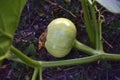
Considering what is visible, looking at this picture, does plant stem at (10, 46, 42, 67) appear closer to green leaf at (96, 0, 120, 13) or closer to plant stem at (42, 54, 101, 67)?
plant stem at (42, 54, 101, 67)

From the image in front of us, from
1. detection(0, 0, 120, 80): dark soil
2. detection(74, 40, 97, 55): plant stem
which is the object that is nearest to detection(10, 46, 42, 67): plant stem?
detection(74, 40, 97, 55): plant stem

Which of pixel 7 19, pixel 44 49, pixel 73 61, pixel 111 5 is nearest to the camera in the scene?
pixel 7 19

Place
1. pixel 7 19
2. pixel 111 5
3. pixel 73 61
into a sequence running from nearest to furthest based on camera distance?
pixel 7 19 → pixel 111 5 → pixel 73 61

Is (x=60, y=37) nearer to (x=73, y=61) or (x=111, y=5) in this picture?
(x=73, y=61)

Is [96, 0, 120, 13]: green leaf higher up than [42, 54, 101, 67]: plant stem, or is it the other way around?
[96, 0, 120, 13]: green leaf

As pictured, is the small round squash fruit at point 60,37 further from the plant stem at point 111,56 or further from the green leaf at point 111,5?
the green leaf at point 111,5

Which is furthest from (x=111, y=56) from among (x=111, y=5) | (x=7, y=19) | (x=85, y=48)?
(x=7, y=19)
